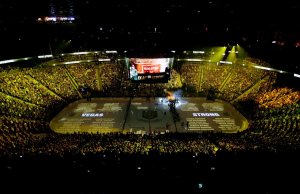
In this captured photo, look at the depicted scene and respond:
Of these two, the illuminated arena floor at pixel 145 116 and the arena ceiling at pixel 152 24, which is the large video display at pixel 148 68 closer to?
the illuminated arena floor at pixel 145 116

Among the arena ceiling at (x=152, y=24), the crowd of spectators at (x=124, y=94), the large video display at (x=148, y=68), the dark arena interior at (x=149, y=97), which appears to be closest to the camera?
the dark arena interior at (x=149, y=97)

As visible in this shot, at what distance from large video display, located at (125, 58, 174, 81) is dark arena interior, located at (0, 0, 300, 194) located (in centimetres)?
14

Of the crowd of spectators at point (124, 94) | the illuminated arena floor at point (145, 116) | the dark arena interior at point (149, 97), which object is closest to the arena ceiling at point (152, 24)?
the dark arena interior at point (149, 97)

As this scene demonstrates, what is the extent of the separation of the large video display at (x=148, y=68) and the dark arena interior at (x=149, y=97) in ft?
0.47

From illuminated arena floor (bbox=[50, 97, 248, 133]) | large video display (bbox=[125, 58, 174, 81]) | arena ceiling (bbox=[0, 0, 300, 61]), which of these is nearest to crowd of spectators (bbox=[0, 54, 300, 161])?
illuminated arena floor (bbox=[50, 97, 248, 133])

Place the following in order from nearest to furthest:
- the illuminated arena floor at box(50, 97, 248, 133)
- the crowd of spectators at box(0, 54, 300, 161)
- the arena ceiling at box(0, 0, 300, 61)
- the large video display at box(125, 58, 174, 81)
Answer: the crowd of spectators at box(0, 54, 300, 161) < the illuminated arena floor at box(50, 97, 248, 133) < the large video display at box(125, 58, 174, 81) < the arena ceiling at box(0, 0, 300, 61)

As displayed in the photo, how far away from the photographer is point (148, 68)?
3575cm

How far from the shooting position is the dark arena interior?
14742 millimetres

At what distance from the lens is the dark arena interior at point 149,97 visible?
1474 centimetres

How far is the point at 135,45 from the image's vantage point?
47.2 metres

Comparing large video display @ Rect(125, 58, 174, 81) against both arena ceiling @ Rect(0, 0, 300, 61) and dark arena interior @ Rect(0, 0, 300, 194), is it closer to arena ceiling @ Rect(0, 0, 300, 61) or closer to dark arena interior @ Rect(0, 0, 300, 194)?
dark arena interior @ Rect(0, 0, 300, 194)

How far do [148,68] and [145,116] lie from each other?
7.27m

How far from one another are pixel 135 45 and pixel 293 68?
26000 millimetres

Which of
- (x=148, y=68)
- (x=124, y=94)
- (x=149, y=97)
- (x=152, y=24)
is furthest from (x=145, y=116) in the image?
(x=152, y=24)
